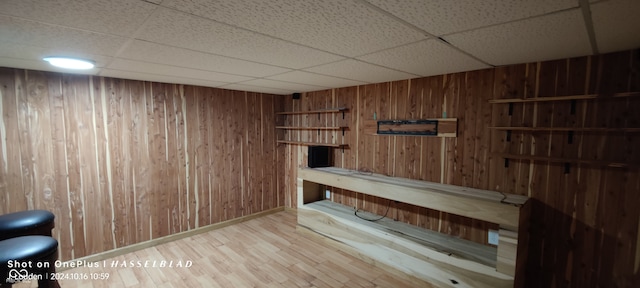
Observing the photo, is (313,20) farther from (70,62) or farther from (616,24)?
(70,62)

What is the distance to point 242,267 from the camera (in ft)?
9.36

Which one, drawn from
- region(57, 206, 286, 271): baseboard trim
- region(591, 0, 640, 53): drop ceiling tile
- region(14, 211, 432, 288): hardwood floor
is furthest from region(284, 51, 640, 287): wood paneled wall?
region(57, 206, 286, 271): baseboard trim

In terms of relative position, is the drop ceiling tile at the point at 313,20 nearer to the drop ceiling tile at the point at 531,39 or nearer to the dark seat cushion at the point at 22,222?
the drop ceiling tile at the point at 531,39

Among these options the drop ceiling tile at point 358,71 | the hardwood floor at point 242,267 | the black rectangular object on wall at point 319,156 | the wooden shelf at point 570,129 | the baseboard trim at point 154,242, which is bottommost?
the hardwood floor at point 242,267

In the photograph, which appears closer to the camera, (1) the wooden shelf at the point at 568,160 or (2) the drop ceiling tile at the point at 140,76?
(1) the wooden shelf at the point at 568,160

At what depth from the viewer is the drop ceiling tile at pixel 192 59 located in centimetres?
181

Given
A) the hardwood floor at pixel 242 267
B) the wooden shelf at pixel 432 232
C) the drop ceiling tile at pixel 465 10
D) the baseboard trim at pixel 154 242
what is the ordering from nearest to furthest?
the drop ceiling tile at pixel 465 10, the wooden shelf at pixel 432 232, the hardwood floor at pixel 242 267, the baseboard trim at pixel 154 242

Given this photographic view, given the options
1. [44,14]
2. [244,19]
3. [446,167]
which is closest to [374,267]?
[446,167]

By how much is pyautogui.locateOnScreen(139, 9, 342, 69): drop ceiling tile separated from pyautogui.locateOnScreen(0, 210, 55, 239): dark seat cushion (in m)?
1.66

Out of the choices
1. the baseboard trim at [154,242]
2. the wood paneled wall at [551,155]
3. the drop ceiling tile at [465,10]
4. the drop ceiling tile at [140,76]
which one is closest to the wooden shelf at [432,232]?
the wood paneled wall at [551,155]

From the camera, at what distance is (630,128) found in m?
1.80

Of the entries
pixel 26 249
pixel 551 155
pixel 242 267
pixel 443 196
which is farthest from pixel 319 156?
pixel 26 249

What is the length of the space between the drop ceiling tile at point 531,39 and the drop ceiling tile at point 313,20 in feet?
1.27

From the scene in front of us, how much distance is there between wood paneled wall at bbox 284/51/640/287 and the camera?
6.18 ft
